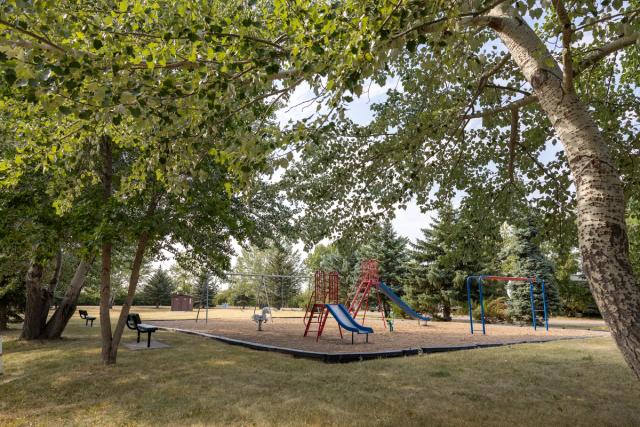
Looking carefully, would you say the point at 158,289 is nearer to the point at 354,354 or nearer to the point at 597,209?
the point at 354,354

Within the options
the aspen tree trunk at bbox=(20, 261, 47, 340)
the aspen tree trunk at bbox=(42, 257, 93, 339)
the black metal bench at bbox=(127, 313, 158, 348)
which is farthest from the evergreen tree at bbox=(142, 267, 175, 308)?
the black metal bench at bbox=(127, 313, 158, 348)

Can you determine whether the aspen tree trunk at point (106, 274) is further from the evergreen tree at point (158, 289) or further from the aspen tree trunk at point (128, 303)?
the evergreen tree at point (158, 289)

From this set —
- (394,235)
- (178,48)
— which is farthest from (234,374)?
(394,235)

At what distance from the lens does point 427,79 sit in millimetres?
5586

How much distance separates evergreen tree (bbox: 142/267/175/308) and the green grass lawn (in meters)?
42.7

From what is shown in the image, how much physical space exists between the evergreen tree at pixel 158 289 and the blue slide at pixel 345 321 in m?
42.1

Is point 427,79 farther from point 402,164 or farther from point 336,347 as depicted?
point 336,347

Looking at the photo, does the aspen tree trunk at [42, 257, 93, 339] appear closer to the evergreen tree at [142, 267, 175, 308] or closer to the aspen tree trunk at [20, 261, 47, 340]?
the aspen tree trunk at [20, 261, 47, 340]

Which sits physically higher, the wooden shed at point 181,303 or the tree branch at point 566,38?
the tree branch at point 566,38

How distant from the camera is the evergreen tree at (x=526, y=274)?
2258 centimetres

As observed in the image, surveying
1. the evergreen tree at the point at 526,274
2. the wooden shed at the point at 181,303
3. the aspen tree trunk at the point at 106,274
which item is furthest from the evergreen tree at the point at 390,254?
the aspen tree trunk at the point at 106,274

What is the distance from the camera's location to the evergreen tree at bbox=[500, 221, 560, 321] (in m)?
22.6

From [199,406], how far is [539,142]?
Answer: 7.19 meters

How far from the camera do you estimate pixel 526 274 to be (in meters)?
24.0
